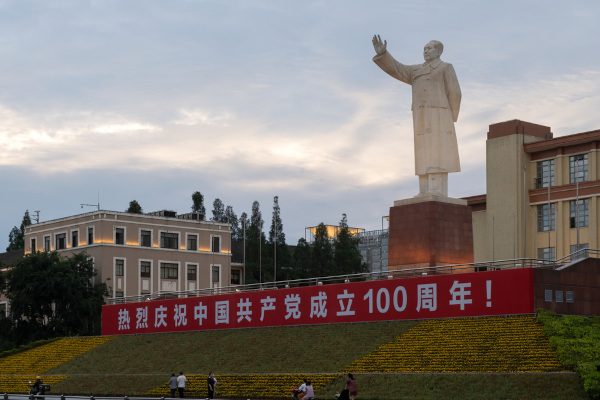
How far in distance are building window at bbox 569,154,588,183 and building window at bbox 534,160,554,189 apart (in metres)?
1.05

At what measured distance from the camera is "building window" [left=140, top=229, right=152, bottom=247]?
62.6m

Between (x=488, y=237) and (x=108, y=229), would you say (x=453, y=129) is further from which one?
(x=108, y=229)

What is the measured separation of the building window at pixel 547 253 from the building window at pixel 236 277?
2540 cm

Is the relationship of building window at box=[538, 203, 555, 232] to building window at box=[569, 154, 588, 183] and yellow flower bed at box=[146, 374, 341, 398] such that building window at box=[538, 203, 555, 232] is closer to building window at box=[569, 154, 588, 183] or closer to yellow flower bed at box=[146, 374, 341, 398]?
building window at box=[569, 154, 588, 183]

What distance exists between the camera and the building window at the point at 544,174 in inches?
1987

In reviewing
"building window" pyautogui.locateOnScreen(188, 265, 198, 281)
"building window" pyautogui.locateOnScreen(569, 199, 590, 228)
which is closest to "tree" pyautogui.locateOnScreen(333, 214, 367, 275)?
"building window" pyautogui.locateOnScreen(188, 265, 198, 281)

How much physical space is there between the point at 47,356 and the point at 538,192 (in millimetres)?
26234

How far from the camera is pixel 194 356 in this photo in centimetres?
3669

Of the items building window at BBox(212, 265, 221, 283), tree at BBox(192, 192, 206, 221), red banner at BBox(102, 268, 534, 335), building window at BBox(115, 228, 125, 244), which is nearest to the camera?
red banner at BBox(102, 268, 534, 335)

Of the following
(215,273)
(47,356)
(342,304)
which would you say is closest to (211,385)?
(342,304)

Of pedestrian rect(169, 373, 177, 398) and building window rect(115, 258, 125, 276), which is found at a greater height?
Result: building window rect(115, 258, 125, 276)

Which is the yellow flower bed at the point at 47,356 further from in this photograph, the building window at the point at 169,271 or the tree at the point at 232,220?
the tree at the point at 232,220

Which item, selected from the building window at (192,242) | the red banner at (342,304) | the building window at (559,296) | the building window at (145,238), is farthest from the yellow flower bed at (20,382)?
the building window at (192,242)

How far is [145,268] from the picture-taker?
62.4 m
